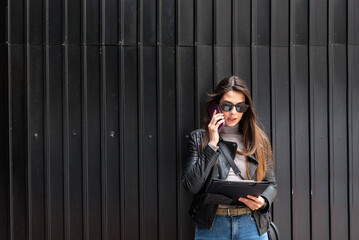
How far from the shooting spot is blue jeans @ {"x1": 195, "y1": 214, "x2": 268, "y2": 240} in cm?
306

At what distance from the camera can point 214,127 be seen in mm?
3184

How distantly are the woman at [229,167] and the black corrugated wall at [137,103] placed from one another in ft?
2.45

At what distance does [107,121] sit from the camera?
13.3ft

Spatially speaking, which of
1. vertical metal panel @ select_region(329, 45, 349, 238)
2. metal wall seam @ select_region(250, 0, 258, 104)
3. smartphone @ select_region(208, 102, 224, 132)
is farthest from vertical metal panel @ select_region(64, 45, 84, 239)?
vertical metal panel @ select_region(329, 45, 349, 238)

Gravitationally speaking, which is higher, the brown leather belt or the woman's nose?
the woman's nose

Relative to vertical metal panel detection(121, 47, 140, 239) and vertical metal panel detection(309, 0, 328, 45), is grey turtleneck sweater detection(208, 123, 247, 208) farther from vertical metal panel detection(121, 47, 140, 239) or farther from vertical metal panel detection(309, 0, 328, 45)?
vertical metal panel detection(309, 0, 328, 45)

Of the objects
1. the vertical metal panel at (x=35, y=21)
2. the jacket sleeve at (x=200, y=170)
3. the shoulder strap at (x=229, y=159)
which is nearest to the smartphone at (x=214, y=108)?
the shoulder strap at (x=229, y=159)

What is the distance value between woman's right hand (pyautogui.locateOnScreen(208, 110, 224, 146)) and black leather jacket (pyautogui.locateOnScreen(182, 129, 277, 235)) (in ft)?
0.35

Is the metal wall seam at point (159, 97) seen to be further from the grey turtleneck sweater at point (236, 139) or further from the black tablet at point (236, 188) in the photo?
the black tablet at point (236, 188)

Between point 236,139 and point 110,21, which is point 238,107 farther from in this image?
point 110,21

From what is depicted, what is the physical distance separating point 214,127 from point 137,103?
3.87 feet

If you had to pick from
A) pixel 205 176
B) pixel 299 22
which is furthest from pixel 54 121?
pixel 299 22
